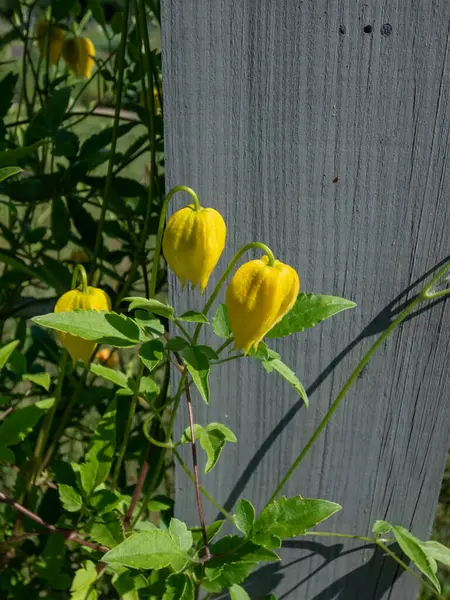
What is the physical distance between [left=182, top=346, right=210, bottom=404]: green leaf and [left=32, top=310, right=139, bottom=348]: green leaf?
0.06m

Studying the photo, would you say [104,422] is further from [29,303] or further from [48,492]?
[29,303]

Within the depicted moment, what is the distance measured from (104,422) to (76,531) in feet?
0.55

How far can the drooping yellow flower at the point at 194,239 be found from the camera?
604 mm

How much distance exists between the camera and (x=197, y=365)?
0.62 metres

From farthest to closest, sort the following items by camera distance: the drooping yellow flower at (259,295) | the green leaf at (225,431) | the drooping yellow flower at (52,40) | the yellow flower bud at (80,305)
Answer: the drooping yellow flower at (52,40)
the green leaf at (225,431)
the yellow flower bud at (80,305)
the drooping yellow flower at (259,295)

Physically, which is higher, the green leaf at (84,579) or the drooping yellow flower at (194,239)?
the drooping yellow flower at (194,239)

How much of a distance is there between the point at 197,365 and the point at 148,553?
0.80ft

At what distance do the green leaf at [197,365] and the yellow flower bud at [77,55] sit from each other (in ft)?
2.87

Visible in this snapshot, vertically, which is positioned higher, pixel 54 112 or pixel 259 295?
pixel 54 112

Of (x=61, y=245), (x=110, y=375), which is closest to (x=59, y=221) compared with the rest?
(x=61, y=245)

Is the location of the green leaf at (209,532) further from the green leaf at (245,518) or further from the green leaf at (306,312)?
the green leaf at (306,312)

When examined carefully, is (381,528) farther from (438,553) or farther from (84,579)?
(84,579)

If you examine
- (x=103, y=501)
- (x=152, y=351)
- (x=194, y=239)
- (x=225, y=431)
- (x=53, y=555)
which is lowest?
(x=53, y=555)

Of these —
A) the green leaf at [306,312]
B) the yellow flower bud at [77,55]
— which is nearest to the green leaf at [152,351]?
the green leaf at [306,312]
